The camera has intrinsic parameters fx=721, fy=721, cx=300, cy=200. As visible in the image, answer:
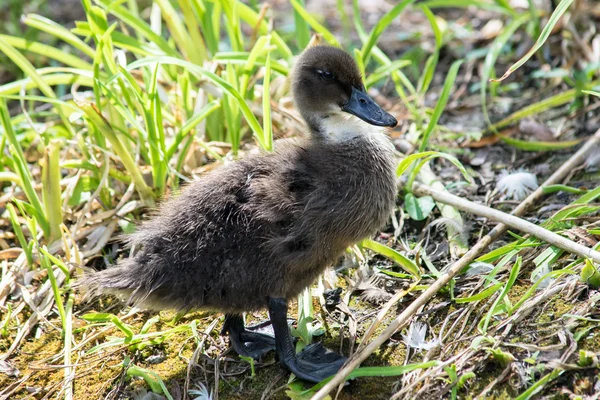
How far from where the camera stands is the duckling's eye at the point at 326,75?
339 centimetres

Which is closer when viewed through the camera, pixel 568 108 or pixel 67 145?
pixel 67 145

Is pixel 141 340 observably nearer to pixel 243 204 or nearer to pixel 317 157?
pixel 243 204

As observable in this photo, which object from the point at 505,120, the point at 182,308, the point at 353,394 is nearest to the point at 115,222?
the point at 182,308

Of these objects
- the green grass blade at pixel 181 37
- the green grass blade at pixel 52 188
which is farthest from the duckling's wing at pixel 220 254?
the green grass blade at pixel 181 37

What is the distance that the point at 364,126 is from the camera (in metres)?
3.35

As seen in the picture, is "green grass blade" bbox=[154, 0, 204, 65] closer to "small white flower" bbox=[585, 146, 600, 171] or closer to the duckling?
the duckling

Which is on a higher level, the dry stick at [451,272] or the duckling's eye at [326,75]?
the duckling's eye at [326,75]

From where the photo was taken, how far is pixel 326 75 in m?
3.40

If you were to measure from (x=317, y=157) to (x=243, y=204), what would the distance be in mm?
388

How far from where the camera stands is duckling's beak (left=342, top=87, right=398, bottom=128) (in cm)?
Answer: 329

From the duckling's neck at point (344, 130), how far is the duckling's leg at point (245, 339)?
92cm

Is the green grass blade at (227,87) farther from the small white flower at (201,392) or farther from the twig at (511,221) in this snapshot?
the small white flower at (201,392)

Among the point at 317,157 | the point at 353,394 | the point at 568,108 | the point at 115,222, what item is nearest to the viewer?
A: the point at 353,394

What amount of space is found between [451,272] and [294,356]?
83cm
